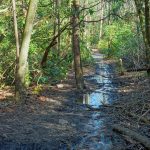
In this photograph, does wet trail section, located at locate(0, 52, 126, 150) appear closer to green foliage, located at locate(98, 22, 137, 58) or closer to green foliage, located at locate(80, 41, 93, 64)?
green foliage, located at locate(80, 41, 93, 64)

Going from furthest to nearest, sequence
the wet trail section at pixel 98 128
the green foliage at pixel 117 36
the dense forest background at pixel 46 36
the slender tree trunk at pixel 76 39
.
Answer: the green foliage at pixel 117 36 → the slender tree trunk at pixel 76 39 → the dense forest background at pixel 46 36 → the wet trail section at pixel 98 128

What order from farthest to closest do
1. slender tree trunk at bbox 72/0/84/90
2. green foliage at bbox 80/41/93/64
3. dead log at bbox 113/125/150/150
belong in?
1. green foliage at bbox 80/41/93/64
2. slender tree trunk at bbox 72/0/84/90
3. dead log at bbox 113/125/150/150

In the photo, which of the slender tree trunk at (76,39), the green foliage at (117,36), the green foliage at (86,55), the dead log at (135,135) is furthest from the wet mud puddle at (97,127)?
the green foliage at (117,36)

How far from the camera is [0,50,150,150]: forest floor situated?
941cm

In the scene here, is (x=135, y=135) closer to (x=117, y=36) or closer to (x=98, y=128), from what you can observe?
(x=98, y=128)

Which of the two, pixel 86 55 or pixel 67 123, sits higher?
pixel 86 55

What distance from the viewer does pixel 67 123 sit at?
11.7 m

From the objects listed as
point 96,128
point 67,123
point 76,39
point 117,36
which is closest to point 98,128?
point 96,128

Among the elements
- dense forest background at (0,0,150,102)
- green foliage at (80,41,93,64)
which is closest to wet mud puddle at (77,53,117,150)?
dense forest background at (0,0,150,102)

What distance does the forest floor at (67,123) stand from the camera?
30.9 ft

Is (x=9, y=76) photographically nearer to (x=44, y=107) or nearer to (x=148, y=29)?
(x=44, y=107)

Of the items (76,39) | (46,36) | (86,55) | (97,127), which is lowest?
(97,127)

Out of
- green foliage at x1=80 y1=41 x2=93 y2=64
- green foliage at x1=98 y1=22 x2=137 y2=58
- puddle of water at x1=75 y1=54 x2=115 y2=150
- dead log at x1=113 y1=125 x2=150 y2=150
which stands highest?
green foliage at x1=98 y1=22 x2=137 y2=58

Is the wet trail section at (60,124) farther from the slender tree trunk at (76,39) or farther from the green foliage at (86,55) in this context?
the green foliage at (86,55)
